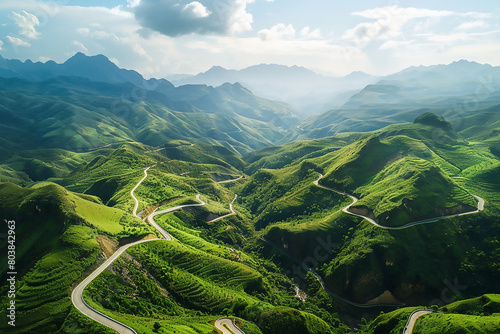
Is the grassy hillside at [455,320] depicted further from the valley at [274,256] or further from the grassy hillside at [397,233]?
the grassy hillside at [397,233]

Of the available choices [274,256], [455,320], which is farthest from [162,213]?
[455,320]

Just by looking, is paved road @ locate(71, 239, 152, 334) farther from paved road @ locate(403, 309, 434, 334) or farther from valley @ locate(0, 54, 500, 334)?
paved road @ locate(403, 309, 434, 334)

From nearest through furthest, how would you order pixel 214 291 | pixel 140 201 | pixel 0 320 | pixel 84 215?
1. pixel 0 320
2. pixel 214 291
3. pixel 84 215
4. pixel 140 201

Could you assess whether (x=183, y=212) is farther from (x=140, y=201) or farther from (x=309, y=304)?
(x=309, y=304)

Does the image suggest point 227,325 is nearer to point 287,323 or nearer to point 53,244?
point 287,323

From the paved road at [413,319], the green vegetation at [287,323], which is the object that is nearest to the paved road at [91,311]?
the green vegetation at [287,323]

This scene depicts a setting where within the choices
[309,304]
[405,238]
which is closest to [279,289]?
[309,304]
